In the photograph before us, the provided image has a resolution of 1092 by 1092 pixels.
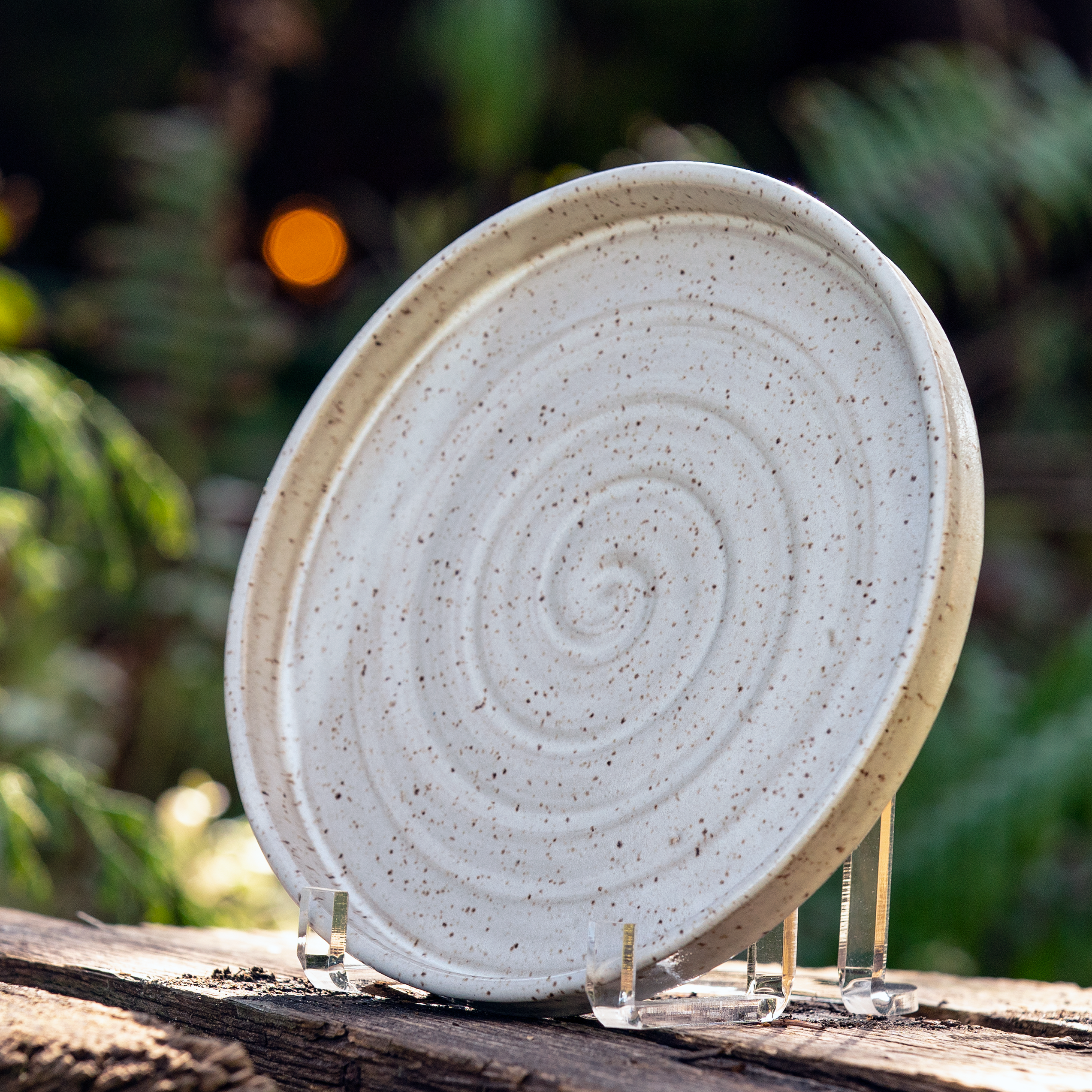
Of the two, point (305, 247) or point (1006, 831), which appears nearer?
point (1006, 831)

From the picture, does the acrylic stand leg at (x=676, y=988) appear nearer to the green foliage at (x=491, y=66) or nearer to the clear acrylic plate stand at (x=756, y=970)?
the clear acrylic plate stand at (x=756, y=970)

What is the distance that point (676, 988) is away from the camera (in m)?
0.69

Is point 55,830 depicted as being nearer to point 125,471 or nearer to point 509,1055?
point 125,471

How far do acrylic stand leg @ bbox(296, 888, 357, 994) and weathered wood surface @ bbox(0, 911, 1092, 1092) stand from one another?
0.5 inches

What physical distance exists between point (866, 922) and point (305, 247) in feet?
17.5

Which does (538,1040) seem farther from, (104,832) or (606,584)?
(104,832)

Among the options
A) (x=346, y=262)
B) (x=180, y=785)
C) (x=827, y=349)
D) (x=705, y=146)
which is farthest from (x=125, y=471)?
(x=346, y=262)

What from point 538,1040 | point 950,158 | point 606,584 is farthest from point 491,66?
point 538,1040

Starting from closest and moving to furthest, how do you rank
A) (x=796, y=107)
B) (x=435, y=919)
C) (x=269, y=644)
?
(x=435, y=919) → (x=269, y=644) → (x=796, y=107)

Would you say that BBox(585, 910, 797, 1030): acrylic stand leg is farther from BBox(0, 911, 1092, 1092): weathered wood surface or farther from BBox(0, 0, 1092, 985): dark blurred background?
BBox(0, 0, 1092, 985): dark blurred background

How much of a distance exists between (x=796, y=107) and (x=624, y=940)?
14.0 ft

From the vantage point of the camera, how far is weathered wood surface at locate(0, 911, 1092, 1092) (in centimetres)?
56


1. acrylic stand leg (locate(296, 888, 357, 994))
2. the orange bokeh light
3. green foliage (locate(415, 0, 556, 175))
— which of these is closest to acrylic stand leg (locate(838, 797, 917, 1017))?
acrylic stand leg (locate(296, 888, 357, 994))

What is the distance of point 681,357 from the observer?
0.75 metres
